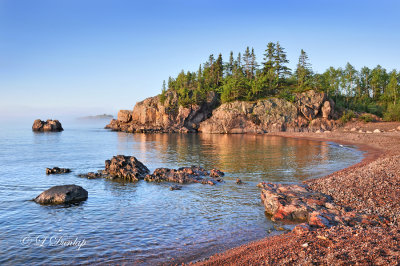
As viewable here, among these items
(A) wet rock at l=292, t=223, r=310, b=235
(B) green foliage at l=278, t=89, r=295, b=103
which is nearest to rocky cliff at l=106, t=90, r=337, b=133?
(B) green foliage at l=278, t=89, r=295, b=103

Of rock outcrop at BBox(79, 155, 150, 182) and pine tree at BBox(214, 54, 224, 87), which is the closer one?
rock outcrop at BBox(79, 155, 150, 182)

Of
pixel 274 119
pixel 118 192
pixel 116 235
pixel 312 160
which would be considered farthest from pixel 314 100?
pixel 116 235

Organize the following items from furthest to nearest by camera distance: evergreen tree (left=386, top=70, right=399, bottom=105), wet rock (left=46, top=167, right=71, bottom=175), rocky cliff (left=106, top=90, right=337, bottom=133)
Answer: evergreen tree (left=386, top=70, right=399, bottom=105), rocky cliff (left=106, top=90, right=337, bottom=133), wet rock (left=46, top=167, right=71, bottom=175)

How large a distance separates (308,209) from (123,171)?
20.9 m

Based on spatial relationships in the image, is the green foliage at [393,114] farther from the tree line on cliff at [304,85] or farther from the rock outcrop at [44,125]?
the rock outcrop at [44,125]

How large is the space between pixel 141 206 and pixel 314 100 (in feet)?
347

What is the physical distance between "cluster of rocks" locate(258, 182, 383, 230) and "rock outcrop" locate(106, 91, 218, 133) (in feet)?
318

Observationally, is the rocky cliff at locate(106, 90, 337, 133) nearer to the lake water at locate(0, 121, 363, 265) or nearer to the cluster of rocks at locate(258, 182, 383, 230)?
the lake water at locate(0, 121, 363, 265)

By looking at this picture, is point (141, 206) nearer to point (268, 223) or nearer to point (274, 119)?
point (268, 223)

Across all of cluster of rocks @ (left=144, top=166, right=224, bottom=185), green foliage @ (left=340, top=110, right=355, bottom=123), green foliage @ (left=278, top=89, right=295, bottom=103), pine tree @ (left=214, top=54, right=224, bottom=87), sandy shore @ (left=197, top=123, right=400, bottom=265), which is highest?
pine tree @ (left=214, top=54, right=224, bottom=87)

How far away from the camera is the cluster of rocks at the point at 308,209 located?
14.8 metres

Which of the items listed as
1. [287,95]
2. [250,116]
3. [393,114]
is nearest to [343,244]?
[250,116]

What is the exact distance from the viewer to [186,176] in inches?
1157

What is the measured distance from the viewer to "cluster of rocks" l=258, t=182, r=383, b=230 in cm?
1478
